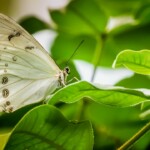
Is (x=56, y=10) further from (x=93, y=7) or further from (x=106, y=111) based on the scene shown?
(x=106, y=111)

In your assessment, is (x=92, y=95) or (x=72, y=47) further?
(x=72, y=47)

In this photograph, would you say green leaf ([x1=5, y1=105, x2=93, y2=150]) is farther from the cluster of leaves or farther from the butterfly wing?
the butterfly wing

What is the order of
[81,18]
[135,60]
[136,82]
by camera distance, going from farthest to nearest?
[81,18] < [136,82] < [135,60]

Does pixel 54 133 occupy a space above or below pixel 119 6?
below

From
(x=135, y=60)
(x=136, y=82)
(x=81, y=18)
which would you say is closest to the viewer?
(x=135, y=60)

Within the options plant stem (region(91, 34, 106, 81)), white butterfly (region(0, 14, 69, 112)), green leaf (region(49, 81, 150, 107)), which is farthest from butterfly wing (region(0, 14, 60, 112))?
green leaf (region(49, 81, 150, 107))

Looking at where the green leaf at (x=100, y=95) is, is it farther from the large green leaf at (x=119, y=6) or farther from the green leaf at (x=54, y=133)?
the large green leaf at (x=119, y=6)

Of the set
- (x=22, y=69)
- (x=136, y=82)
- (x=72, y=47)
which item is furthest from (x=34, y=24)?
(x=136, y=82)

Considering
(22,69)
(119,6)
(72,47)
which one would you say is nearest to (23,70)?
(22,69)

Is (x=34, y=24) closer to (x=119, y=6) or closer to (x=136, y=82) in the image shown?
(x=119, y=6)

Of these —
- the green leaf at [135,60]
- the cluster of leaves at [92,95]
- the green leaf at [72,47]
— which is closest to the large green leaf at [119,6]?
the cluster of leaves at [92,95]
